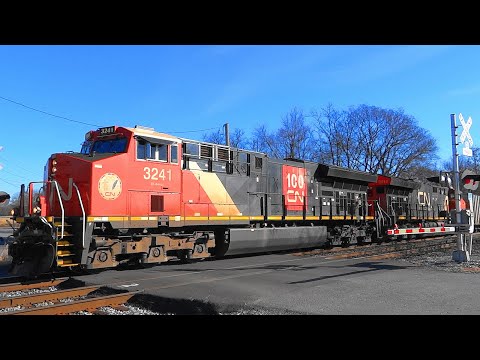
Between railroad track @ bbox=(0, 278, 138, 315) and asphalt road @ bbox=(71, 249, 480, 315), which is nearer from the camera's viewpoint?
asphalt road @ bbox=(71, 249, 480, 315)

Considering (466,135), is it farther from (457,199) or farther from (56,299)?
(56,299)

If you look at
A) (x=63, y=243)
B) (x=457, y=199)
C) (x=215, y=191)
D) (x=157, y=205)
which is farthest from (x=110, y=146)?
(x=457, y=199)

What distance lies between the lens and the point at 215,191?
15.0m

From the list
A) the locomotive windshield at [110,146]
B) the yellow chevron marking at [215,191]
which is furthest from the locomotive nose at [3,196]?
the yellow chevron marking at [215,191]

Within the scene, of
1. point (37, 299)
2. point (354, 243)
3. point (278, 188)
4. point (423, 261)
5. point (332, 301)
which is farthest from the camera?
point (354, 243)

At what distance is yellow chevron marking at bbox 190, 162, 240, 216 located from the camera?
47.1ft

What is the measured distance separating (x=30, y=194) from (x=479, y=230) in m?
38.5

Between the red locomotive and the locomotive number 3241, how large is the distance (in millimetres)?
31

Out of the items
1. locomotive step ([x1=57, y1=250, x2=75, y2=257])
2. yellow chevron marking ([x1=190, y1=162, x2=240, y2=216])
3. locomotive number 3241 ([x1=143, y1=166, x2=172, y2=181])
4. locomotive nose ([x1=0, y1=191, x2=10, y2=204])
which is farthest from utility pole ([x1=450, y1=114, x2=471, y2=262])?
locomotive nose ([x1=0, y1=191, x2=10, y2=204])

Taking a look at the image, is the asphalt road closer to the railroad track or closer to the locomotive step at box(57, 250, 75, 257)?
the railroad track

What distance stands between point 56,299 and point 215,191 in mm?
7100
